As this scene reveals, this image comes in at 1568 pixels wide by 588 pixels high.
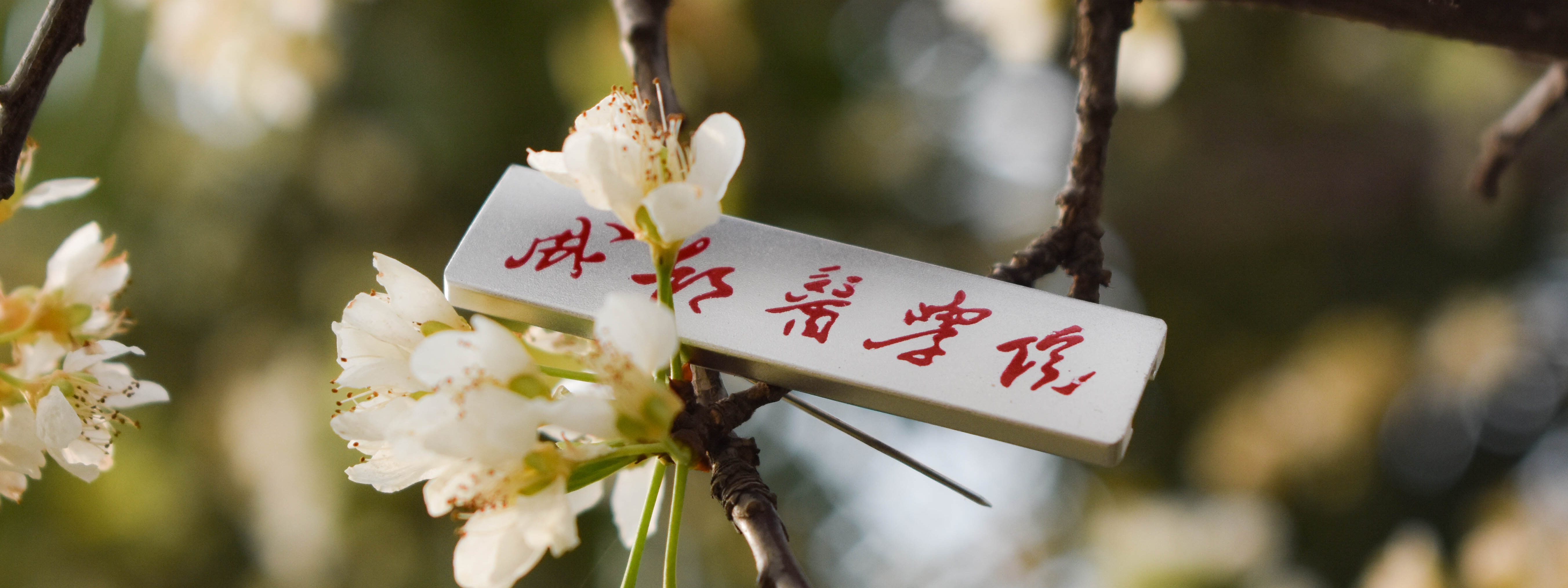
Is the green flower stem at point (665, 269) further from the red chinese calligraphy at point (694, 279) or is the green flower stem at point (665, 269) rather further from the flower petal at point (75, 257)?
the flower petal at point (75, 257)

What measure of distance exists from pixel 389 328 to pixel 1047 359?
26 cm

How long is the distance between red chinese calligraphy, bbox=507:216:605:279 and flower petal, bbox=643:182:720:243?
0.08 metres

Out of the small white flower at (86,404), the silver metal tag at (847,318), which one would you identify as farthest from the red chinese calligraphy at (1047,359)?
the small white flower at (86,404)

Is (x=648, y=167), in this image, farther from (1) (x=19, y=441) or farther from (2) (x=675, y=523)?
(1) (x=19, y=441)

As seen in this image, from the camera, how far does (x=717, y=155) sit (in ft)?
1.13

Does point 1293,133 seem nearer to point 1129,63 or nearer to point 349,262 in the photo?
point 1129,63

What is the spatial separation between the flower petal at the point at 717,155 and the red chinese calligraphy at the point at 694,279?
0.19ft

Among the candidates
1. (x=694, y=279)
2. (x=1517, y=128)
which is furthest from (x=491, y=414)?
(x=1517, y=128)

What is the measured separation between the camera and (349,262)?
1643mm

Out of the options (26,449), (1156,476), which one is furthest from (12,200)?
(1156,476)

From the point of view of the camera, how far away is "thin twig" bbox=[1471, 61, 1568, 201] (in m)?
0.63

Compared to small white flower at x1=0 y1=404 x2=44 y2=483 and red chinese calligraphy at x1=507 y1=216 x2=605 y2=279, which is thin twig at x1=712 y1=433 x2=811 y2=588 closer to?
red chinese calligraphy at x1=507 y1=216 x2=605 y2=279

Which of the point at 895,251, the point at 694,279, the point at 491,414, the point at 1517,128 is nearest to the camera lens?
the point at 491,414

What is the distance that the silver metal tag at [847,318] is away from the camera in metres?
0.35
